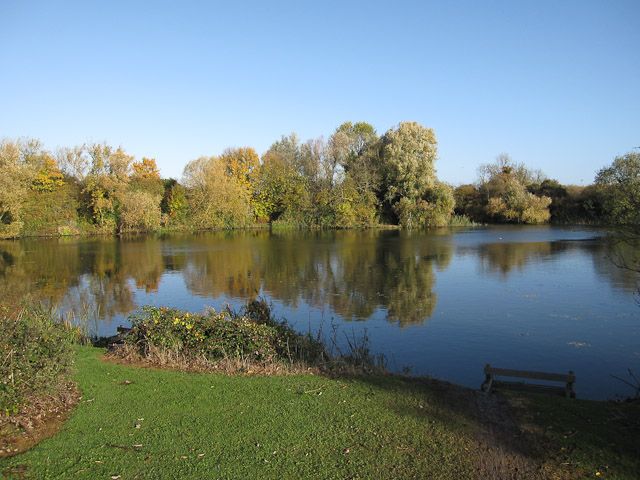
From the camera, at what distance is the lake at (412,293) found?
12.6 meters

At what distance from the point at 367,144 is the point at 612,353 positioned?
56.8 meters

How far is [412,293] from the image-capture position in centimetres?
2045

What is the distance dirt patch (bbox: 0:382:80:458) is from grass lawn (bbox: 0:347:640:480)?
0.19m

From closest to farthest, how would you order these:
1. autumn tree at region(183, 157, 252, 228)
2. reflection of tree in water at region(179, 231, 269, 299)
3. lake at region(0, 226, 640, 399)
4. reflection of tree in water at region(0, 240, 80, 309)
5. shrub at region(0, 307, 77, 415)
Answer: shrub at region(0, 307, 77, 415)
lake at region(0, 226, 640, 399)
reflection of tree in water at region(0, 240, 80, 309)
reflection of tree in water at region(179, 231, 269, 299)
autumn tree at region(183, 157, 252, 228)

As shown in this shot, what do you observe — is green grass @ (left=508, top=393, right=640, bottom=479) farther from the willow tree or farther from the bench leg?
the willow tree

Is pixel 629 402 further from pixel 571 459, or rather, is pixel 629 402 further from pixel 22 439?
pixel 22 439

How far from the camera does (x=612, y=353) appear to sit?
1256 centimetres

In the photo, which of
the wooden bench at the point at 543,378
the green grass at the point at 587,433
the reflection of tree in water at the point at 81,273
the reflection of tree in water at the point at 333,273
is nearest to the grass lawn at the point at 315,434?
the green grass at the point at 587,433

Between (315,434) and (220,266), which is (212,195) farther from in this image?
(315,434)

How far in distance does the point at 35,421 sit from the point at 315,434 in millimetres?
3752

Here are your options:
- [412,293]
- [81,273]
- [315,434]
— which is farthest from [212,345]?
[81,273]

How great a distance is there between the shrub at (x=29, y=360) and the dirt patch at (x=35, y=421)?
14cm

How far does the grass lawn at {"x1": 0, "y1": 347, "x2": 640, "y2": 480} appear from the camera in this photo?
5762 millimetres

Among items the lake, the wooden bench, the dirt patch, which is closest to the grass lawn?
the dirt patch
